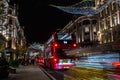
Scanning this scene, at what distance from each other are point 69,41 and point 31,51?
402 ft

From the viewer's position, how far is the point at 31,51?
153250mm

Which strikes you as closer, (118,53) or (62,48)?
(118,53)

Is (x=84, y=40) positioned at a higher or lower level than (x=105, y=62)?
higher

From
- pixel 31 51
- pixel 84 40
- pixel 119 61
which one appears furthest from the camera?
pixel 31 51

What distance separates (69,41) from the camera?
105 ft

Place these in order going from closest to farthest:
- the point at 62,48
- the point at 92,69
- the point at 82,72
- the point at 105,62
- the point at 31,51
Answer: the point at 105,62 → the point at 92,69 → the point at 82,72 → the point at 62,48 → the point at 31,51

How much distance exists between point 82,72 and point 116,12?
6494cm

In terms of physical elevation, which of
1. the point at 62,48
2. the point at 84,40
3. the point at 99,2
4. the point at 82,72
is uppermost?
the point at 99,2

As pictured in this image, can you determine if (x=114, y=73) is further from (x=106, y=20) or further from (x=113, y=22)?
(x=106, y=20)

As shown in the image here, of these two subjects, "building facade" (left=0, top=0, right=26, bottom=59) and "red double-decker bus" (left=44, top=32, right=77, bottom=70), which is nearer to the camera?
"building facade" (left=0, top=0, right=26, bottom=59)

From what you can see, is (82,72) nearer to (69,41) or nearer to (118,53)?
(118,53)

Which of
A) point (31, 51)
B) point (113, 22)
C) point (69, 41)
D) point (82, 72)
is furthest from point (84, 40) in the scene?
point (82, 72)

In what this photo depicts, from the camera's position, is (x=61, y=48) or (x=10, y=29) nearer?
(x=61, y=48)

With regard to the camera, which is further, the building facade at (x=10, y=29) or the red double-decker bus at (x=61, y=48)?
the red double-decker bus at (x=61, y=48)
